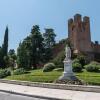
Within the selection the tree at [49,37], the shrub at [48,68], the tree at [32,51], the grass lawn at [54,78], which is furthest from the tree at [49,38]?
the grass lawn at [54,78]

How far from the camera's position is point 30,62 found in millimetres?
56781

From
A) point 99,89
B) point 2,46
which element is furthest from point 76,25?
point 99,89

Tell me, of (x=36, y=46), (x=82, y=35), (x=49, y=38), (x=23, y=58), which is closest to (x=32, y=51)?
(x=36, y=46)

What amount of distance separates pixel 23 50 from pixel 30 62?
2951mm

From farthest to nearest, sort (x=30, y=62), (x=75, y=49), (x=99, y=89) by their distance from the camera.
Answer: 1. (x=75, y=49)
2. (x=30, y=62)
3. (x=99, y=89)

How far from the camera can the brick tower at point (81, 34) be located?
64.4m

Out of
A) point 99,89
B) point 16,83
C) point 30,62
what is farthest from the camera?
point 30,62

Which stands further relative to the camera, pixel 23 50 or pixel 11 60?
pixel 11 60

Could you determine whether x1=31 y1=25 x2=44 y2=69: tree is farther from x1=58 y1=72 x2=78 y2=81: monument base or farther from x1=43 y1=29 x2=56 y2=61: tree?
x1=58 y1=72 x2=78 y2=81: monument base

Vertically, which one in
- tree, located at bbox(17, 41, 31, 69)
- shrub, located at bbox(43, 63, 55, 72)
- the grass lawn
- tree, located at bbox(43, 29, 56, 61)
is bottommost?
the grass lawn

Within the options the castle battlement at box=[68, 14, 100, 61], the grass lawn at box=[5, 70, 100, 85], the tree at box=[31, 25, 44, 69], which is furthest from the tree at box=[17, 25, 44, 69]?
the grass lawn at box=[5, 70, 100, 85]

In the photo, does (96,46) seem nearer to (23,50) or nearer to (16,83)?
(23,50)

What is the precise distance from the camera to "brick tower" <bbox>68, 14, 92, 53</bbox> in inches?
2534

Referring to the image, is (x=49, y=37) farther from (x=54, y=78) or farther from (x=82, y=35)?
(x=54, y=78)
